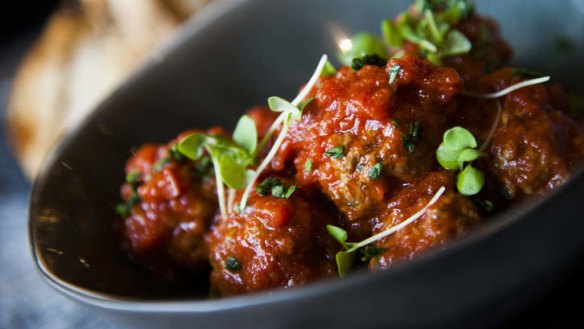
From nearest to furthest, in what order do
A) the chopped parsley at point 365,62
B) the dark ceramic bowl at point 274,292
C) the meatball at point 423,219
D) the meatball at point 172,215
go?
1. the dark ceramic bowl at point 274,292
2. the meatball at point 423,219
3. the chopped parsley at point 365,62
4. the meatball at point 172,215

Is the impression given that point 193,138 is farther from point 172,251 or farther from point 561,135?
point 561,135

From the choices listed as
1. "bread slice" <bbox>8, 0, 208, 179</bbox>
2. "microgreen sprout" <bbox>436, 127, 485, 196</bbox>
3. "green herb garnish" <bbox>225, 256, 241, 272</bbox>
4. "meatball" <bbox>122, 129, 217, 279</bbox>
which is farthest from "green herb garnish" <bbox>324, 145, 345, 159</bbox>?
"bread slice" <bbox>8, 0, 208, 179</bbox>

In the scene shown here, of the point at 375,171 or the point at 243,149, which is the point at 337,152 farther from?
the point at 243,149

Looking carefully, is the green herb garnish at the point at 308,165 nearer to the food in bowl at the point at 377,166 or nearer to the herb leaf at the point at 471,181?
the food in bowl at the point at 377,166

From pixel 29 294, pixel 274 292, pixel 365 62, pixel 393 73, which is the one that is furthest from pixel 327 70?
pixel 29 294

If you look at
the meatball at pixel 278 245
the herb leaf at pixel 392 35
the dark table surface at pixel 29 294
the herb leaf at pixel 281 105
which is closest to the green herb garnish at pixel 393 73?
the herb leaf at pixel 281 105

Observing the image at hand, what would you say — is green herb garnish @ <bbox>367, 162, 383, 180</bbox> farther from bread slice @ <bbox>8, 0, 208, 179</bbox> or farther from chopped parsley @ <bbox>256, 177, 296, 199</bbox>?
bread slice @ <bbox>8, 0, 208, 179</bbox>

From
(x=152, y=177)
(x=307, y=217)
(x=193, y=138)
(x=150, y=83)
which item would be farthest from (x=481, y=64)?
(x=150, y=83)
